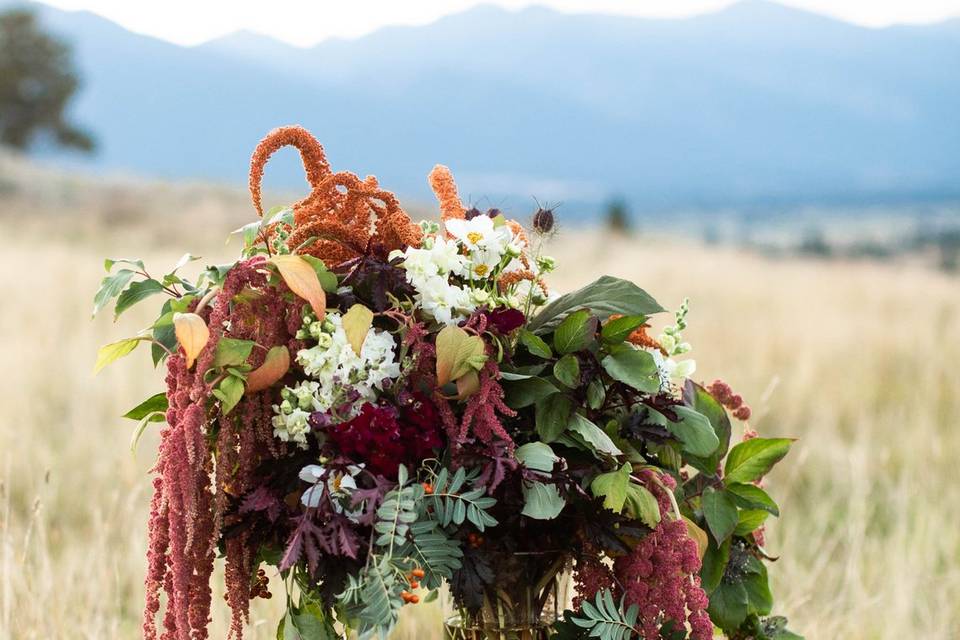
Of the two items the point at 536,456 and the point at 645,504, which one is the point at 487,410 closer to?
the point at 536,456

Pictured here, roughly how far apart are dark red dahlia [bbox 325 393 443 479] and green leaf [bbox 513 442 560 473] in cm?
12

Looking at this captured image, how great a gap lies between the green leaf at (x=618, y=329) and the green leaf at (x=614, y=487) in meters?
0.19

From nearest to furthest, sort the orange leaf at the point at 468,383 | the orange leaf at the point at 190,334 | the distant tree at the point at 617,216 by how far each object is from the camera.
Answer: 1. the orange leaf at the point at 190,334
2. the orange leaf at the point at 468,383
3. the distant tree at the point at 617,216

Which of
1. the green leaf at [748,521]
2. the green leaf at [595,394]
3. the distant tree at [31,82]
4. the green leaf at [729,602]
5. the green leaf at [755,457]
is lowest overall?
the green leaf at [729,602]

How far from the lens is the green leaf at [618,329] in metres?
1.43

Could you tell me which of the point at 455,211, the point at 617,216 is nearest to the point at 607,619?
the point at 455,211

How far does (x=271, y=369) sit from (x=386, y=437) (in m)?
0.18

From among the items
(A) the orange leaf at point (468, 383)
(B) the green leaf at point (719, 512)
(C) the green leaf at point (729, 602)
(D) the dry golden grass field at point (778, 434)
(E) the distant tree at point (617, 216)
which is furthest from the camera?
(E) the distant tree at point (617, 216)

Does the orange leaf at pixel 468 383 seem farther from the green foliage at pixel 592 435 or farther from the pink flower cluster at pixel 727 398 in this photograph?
the pink flower cluster at pixel 727 398

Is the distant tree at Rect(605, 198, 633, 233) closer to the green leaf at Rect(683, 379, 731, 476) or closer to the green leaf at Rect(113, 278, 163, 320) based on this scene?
the green leaf at Rect(683, 379, 731, 476)

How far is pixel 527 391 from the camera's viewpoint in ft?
4.64

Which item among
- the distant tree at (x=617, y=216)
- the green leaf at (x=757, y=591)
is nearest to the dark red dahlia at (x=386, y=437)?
the green leaf at (x=757, y=591)

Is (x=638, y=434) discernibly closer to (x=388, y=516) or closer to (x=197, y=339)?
(x=388, y=516)

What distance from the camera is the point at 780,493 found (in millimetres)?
4516
